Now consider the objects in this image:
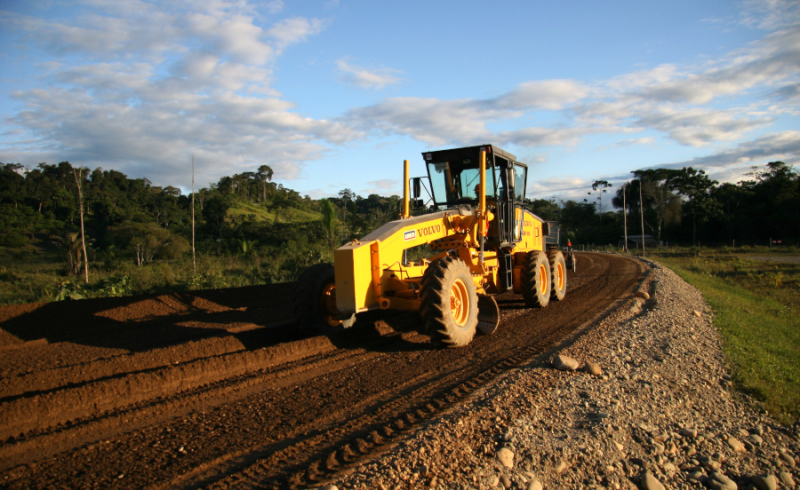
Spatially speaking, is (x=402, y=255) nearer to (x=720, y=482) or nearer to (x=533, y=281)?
(x=533, y=281)

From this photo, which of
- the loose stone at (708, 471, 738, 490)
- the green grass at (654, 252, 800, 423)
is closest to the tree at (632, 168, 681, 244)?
the green grass at (654, 252, 800, 423)

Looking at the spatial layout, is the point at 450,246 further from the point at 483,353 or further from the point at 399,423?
the point at 399,423

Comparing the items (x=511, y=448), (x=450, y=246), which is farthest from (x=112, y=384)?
(x=450, y=246)

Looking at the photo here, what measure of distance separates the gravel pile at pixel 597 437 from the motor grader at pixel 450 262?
1485 mm

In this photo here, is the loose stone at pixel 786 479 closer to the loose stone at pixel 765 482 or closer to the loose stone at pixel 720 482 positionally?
the loose stone at pixel 765 482

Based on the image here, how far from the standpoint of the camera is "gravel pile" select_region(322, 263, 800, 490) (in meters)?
Answer: 3.05

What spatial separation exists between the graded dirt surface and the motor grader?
51 cm

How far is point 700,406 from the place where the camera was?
4.61 m

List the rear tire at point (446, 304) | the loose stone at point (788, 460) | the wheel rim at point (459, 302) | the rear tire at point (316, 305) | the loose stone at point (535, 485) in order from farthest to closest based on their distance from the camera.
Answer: the rear tire at point (316, 305)
the wheel rim at point (459, 302)
the rear tire at point (446, 304)
the loose stone at point (788, 460)
the loose stone at point (535, 485)

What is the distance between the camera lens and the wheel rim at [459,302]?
6.66 metres

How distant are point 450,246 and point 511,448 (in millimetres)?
4913

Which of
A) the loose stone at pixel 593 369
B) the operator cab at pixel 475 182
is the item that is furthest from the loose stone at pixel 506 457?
the operator cab at pixel 475 182

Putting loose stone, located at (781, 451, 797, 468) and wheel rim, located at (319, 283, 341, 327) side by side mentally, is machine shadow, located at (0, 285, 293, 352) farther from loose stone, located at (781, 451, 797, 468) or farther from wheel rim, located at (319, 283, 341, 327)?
loose stone, located at (781, 451, 797, 468)

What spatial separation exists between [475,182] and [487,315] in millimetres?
2688
